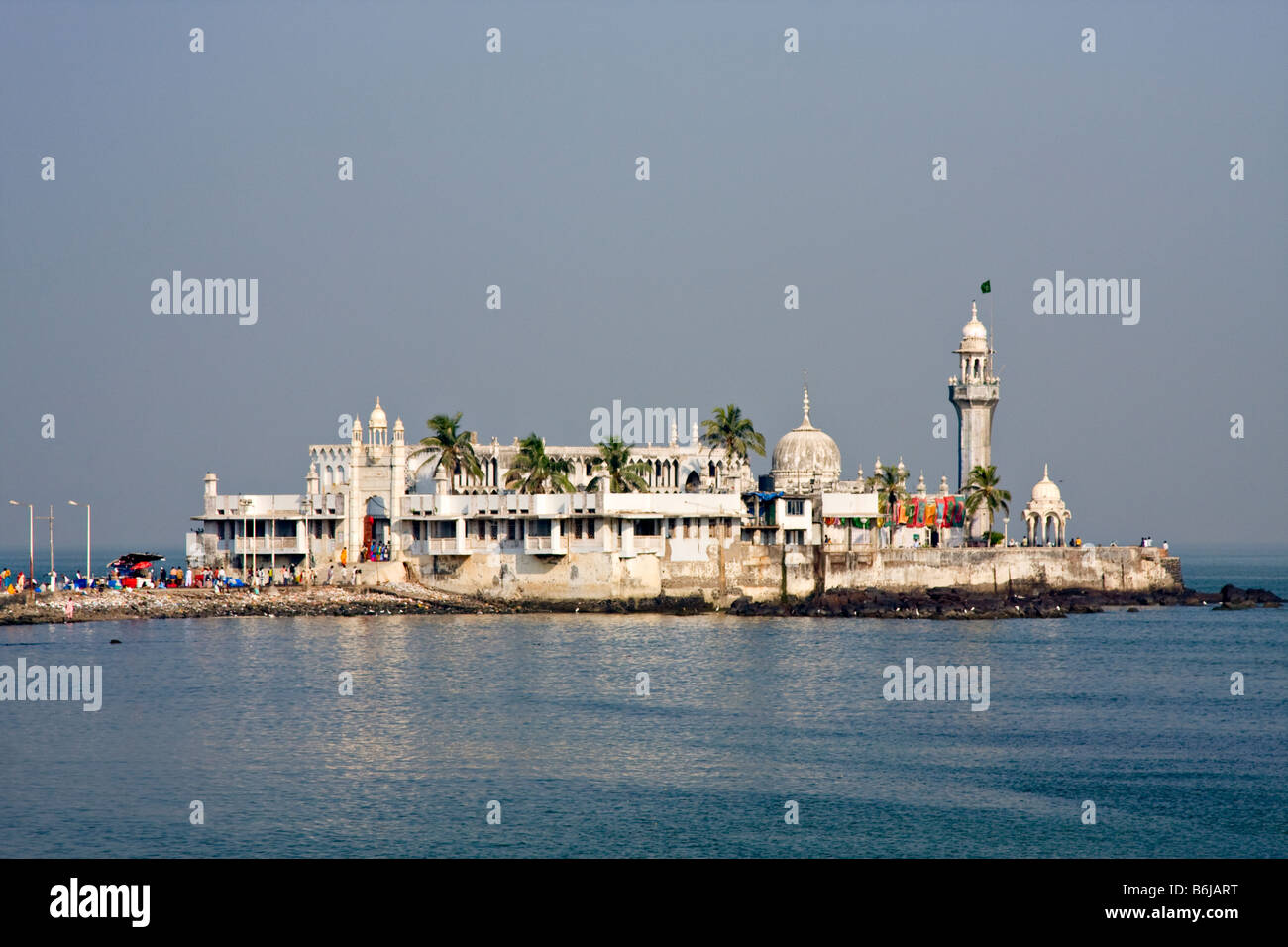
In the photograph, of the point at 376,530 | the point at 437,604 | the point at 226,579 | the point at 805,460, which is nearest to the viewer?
the point at 437,604

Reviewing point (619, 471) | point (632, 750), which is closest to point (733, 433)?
point (619, 471)

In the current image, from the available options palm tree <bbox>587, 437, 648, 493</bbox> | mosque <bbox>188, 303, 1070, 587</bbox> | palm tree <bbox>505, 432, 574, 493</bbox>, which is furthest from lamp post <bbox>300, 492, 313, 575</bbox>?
palm tree <bbox>587, 437, 648, 493</bbox>

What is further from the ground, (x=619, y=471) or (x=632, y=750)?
(x=619, y=471)

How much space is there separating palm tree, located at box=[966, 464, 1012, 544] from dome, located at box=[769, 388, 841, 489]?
366 inches

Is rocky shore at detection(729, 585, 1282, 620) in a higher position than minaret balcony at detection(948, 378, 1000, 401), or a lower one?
lower

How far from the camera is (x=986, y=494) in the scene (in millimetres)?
102875

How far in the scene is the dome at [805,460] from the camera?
107625mm

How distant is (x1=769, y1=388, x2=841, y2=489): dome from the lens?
4237 inches

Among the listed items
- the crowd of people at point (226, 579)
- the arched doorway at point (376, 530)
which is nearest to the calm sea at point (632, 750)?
the crowd of people at point (226, 579)

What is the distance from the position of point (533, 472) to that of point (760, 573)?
583 inches

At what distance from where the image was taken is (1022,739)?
1993 inches

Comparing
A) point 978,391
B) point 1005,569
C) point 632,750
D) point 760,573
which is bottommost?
point 632,750

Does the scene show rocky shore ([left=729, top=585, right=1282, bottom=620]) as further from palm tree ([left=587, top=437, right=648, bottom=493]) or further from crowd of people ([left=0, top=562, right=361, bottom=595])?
crowd of people ([left=0, top=562, right=361, bottom=595])

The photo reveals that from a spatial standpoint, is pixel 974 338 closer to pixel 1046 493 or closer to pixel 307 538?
pixel 1046 493
